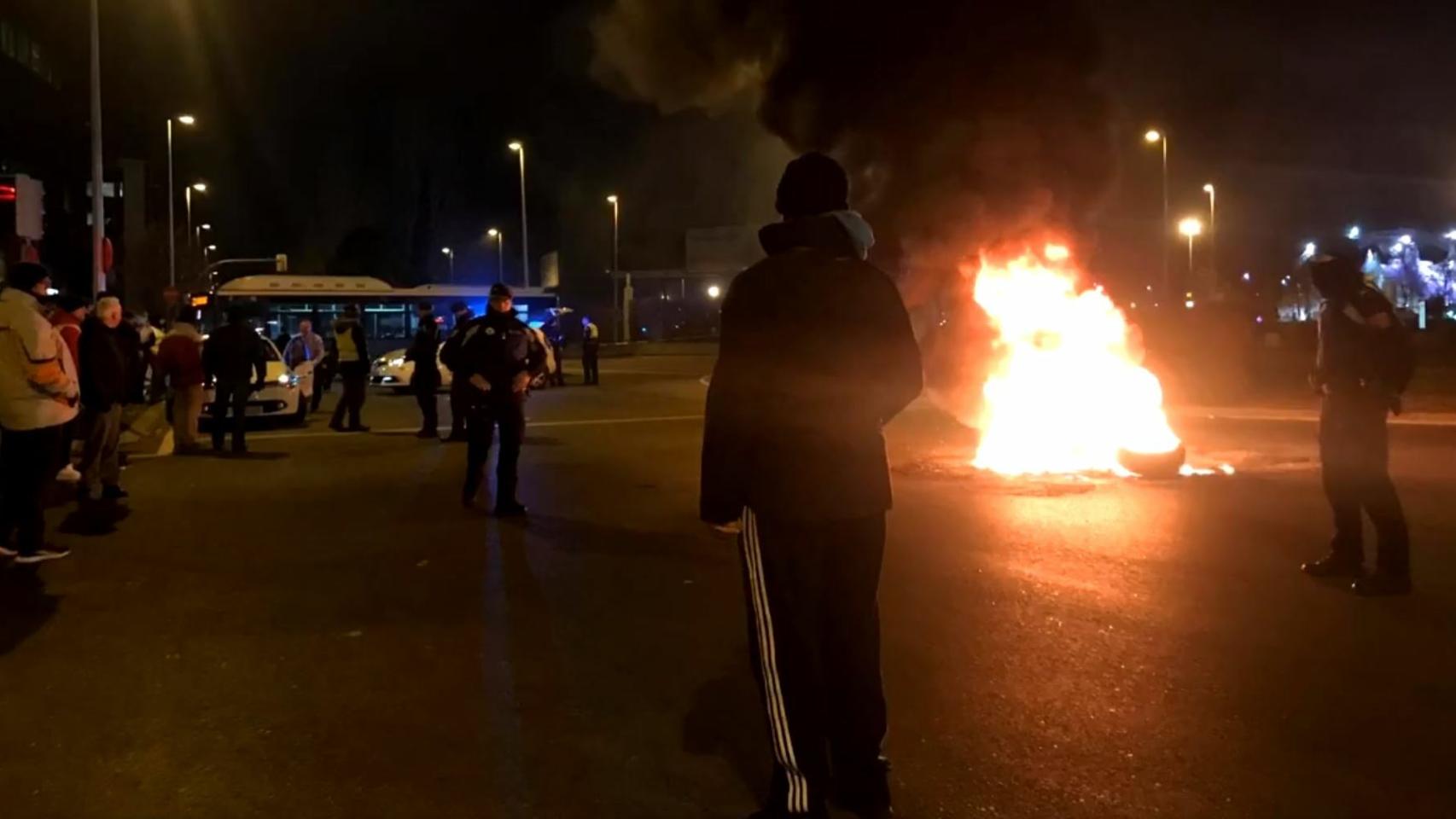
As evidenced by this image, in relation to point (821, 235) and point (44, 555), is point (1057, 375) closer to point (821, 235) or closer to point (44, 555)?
point (44, 555)

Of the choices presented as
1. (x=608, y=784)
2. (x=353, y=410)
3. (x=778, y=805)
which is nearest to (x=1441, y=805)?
(x=778, y=805)

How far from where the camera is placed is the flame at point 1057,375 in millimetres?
11688

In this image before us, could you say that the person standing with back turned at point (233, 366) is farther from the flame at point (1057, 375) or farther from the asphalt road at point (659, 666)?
the flame at point (1057, 375)

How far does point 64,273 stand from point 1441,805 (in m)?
57.0

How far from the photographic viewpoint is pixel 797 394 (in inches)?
135

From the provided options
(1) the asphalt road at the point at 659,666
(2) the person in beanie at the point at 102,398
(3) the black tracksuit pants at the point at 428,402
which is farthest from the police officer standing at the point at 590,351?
(1) the asphalt road at the point at 659,666

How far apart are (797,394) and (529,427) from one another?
13808 millimetres

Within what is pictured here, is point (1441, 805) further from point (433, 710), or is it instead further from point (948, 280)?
point (948, 280)

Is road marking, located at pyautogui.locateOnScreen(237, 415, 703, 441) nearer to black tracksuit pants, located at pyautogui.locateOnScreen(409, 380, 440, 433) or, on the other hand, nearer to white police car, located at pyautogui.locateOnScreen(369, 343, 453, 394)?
black tracksuit pants, located at pyautogui.locateOnScreen(409, 380, 440, 433)

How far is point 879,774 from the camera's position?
3.54 m

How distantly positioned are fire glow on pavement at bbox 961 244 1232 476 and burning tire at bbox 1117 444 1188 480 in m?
0.39

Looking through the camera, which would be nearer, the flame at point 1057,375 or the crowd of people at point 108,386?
the crowd of people at point 108,386

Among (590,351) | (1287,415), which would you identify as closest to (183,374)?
(590,351)

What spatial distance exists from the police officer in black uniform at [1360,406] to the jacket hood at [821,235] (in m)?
4.06
